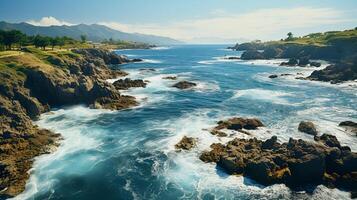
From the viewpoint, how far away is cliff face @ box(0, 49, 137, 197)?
45250mm

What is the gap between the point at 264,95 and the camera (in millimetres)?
90625

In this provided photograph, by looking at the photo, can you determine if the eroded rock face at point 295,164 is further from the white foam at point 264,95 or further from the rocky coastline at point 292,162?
the white foam at point 264,95

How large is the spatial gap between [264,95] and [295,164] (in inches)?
2046

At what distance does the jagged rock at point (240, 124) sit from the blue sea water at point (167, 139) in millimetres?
2123

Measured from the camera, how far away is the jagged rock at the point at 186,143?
50356 millimetres

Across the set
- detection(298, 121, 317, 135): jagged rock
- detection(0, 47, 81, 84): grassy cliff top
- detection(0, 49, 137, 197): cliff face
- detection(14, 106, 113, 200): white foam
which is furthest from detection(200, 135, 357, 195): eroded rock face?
detection(0, 47, 81, 84): grassy cliff top

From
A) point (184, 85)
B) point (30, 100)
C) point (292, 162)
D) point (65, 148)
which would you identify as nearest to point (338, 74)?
point (184, 85)

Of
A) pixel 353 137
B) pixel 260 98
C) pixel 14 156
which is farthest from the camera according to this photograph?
pixel 260 98

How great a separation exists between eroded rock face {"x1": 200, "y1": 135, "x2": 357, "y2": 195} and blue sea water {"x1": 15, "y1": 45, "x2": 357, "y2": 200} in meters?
1.53

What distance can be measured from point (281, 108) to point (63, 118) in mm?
51236

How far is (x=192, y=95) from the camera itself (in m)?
91.5

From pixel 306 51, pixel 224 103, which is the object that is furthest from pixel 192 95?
pixel 306 51

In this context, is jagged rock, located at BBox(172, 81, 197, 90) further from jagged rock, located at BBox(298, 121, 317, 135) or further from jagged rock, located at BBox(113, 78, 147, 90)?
jagged rock, located at BBox(298, 121, 317, 135)

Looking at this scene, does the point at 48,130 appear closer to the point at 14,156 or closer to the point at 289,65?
the point at 14,156
